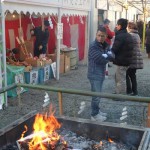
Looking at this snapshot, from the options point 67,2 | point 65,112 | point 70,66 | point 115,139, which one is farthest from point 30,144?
point 70,66

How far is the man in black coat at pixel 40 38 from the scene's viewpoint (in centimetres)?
1063

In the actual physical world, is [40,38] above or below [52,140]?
above

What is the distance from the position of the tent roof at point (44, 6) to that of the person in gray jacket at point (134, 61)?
258 centimetres

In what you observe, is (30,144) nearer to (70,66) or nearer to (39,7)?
(39,7)

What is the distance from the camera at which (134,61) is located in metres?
6.84

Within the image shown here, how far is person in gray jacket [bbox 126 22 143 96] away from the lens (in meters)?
6.80

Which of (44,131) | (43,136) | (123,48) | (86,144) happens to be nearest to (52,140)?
(43,136)

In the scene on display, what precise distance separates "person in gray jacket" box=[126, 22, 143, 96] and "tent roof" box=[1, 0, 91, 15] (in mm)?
2580

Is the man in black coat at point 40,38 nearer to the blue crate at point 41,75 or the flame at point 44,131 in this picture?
the blue crate at point 41,75

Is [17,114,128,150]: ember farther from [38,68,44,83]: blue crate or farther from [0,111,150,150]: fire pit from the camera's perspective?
[38,68,44,83]: blue crate

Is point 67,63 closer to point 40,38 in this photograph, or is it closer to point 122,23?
point 40,38

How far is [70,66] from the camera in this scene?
1190 cm

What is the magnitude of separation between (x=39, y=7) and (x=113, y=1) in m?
14.2

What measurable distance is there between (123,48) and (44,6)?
2.94 m
